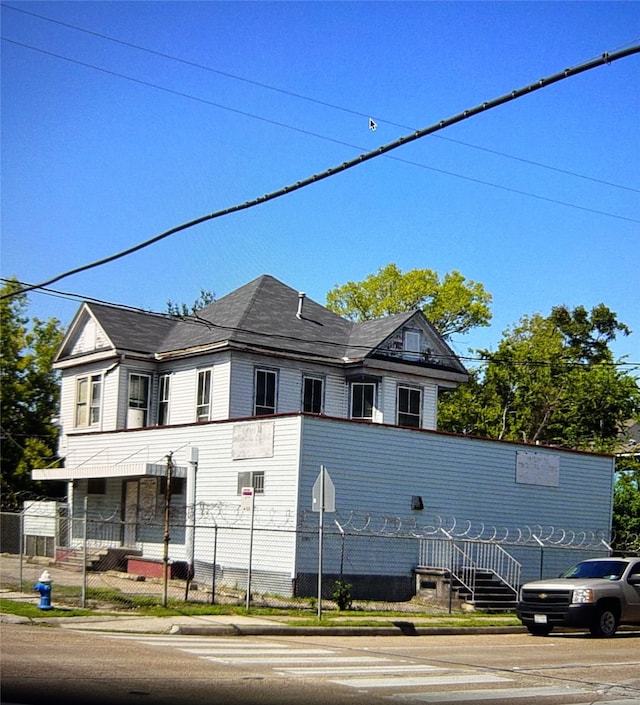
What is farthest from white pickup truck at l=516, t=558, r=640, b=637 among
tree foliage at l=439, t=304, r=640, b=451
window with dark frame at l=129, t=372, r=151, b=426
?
tree foliage at l=439, t=304, r=640, b=451

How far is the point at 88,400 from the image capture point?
3634 centimetres

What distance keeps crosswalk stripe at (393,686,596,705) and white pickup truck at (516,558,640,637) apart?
8909 mm

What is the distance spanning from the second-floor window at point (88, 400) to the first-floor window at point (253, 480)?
32.0 ft

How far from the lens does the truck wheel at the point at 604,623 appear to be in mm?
21656

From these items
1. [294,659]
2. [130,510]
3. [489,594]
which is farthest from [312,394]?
[294,659]

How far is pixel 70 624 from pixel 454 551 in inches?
510

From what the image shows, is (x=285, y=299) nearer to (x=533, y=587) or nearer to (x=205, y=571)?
(x=205, y=571)

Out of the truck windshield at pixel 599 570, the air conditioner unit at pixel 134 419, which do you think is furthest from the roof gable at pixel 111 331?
the truck windshield at pixel 599 570

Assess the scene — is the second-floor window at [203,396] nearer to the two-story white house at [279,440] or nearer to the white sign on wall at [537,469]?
the two-story white house at [279,440]

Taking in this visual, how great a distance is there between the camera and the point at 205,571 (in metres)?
28.2

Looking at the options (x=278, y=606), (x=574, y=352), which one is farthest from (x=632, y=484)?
(x=574, y=352)

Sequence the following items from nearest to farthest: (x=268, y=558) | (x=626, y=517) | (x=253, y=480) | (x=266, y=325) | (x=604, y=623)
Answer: (x=604, y=623)
(x=268, y=558)
(x=253, y=480)
(x=266, y=325)
(x=626, y=517)

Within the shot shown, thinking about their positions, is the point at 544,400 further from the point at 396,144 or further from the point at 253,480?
the point at 396,144

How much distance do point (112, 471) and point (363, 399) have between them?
30.6 ft
